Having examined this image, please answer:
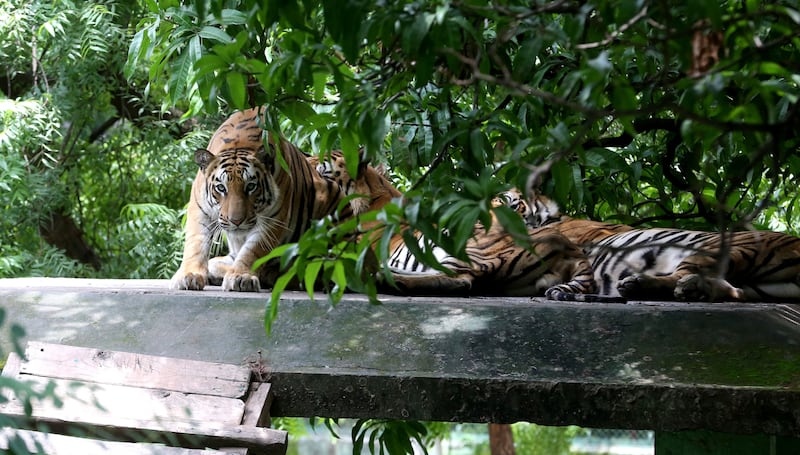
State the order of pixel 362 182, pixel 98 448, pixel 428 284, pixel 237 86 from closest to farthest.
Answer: pixel 237 86 → pixel 98 448 → pixel 428 284 → pixel 362 182

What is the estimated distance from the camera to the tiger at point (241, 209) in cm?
477

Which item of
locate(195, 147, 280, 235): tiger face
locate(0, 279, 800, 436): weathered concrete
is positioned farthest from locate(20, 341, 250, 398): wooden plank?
locate(195, 147, 280, 235): tiger face

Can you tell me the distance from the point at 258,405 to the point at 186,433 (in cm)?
28

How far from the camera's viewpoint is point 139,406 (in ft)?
10.8

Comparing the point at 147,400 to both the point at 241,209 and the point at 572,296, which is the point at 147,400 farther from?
the point at 572,296

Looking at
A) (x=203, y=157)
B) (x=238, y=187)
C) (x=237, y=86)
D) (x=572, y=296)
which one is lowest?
(x=572, y=296)

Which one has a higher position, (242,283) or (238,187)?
(238,187)

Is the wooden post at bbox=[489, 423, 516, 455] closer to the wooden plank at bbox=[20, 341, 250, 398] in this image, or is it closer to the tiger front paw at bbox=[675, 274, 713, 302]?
the tiger front paw at bbox=[675, 274, 713, 302]

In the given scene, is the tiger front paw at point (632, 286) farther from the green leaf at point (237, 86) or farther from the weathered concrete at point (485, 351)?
the green leaf at point (237, 86)

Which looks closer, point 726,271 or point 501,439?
point 726,271

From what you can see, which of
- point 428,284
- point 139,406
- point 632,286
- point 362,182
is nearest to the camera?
point 139,406

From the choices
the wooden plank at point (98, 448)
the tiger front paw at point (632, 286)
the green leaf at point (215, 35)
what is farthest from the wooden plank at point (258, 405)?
the tiger front paw at point (632, 286)

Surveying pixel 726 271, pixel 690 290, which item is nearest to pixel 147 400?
pixel 690 290

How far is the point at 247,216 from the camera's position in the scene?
4844 mm
